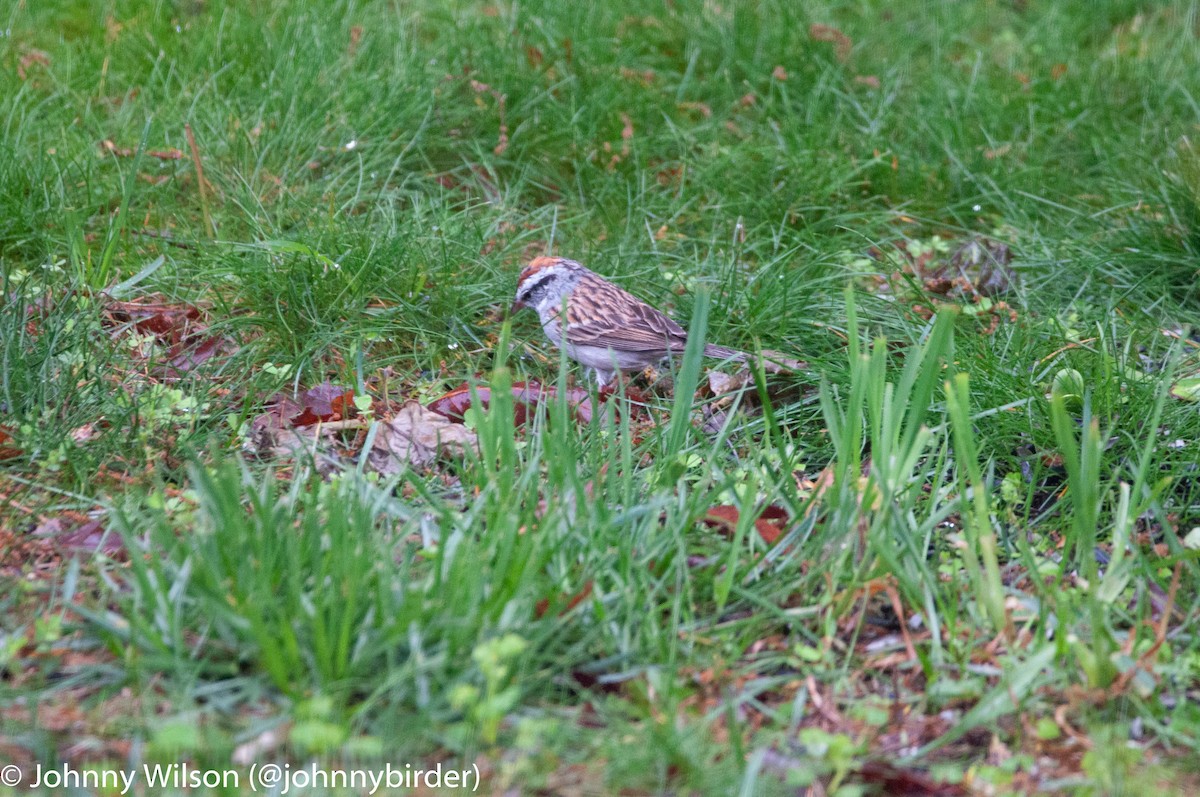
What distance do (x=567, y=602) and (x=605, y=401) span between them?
80.0 inches

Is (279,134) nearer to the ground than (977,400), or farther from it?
farther from it

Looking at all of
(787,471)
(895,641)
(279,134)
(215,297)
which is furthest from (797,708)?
(279,134)

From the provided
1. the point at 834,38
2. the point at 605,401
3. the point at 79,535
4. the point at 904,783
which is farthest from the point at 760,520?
the point at 834,38

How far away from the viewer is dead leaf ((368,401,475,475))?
12.6 ft

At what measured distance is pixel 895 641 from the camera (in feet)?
10.1

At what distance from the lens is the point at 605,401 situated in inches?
192

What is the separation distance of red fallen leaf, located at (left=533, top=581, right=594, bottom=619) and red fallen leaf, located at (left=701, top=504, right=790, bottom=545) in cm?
46

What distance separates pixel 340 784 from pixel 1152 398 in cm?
280

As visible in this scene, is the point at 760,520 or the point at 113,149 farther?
the point at 113,149

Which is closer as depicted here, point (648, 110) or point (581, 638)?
point (581, 638)

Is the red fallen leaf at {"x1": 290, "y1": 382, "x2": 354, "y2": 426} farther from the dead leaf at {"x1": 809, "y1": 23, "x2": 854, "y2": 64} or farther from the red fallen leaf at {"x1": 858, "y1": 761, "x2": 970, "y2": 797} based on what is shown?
the dead leaf at {"x1": 809, "y1": 23, "x2": 854, "y2": 64}

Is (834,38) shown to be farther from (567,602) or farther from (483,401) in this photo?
(567,602)

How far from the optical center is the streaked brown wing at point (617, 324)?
4720mm

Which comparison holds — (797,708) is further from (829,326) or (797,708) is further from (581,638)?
(829,326)
